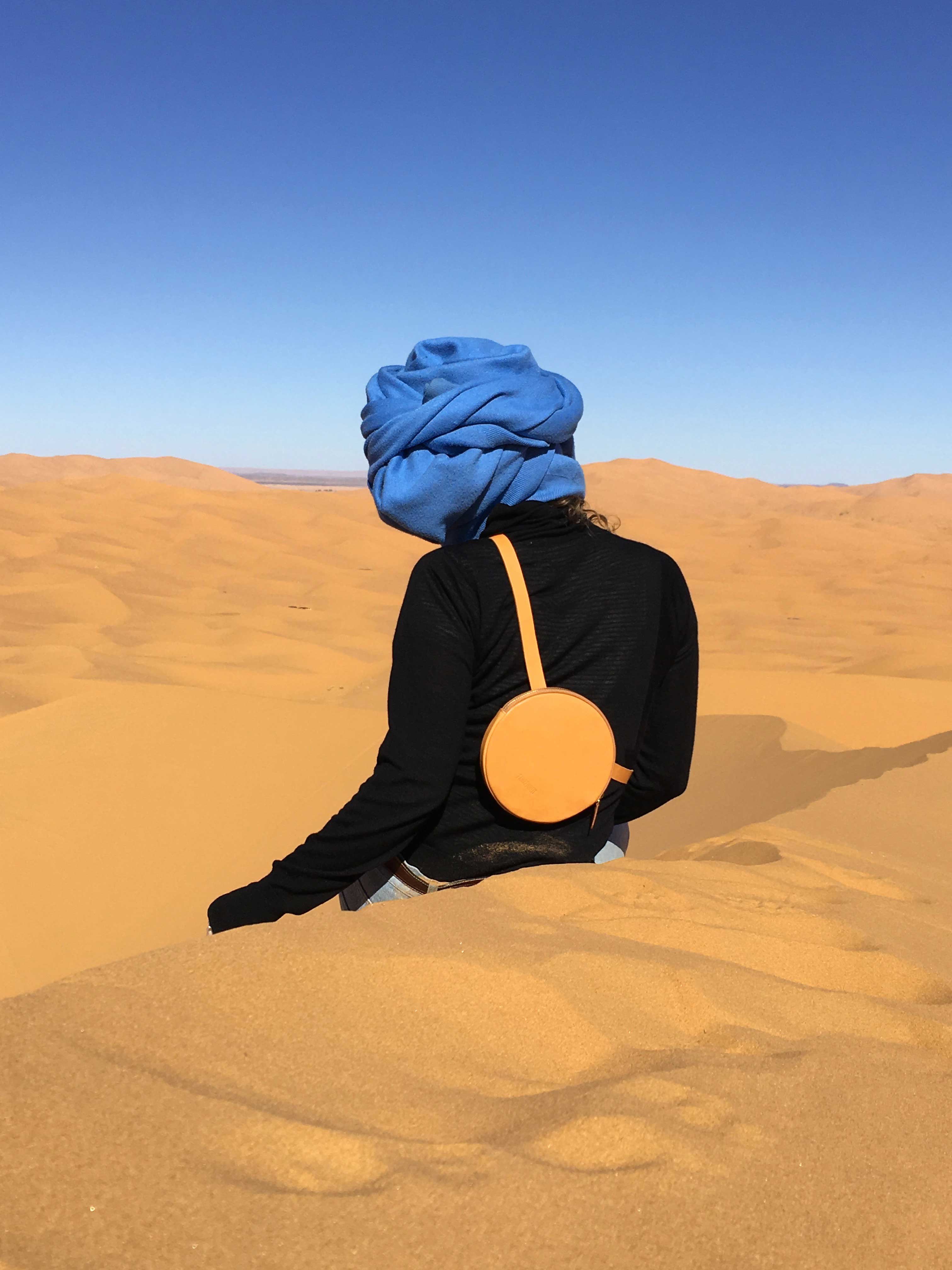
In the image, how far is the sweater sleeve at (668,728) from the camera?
2.17 meters

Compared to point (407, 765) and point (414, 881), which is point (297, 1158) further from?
point (414, 881)

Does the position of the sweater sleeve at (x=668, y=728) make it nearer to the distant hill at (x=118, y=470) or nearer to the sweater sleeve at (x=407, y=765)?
the sweater sleeve at (x=407, y=765)

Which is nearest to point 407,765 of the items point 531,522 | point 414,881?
point 414,881

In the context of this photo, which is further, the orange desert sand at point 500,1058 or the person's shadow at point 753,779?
the person's shadow at point 753,779

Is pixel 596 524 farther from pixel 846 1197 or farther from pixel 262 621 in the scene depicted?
pixel 262 621

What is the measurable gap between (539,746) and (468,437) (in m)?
0.64

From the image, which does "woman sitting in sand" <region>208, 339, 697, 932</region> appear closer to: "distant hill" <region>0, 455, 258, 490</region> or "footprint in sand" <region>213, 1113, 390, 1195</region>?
"footprint in sand" <region>213, 1113, 390, 1195</region>

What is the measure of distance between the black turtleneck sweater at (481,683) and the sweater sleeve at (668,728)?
1cm

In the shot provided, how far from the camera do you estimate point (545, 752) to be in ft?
5.88

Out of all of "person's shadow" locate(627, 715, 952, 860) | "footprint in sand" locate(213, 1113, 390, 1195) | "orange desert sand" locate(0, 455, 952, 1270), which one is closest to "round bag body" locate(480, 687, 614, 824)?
"orange desert sand" locate(0, 455, 952, 1270)

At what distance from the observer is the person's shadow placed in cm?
463

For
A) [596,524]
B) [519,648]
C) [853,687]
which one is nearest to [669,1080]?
[519,648]

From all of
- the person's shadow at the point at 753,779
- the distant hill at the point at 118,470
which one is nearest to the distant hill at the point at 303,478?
the distant hill at the point at 118,470

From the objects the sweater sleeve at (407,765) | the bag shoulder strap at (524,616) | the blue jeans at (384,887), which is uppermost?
the bag shoulder strap at (524,616)
